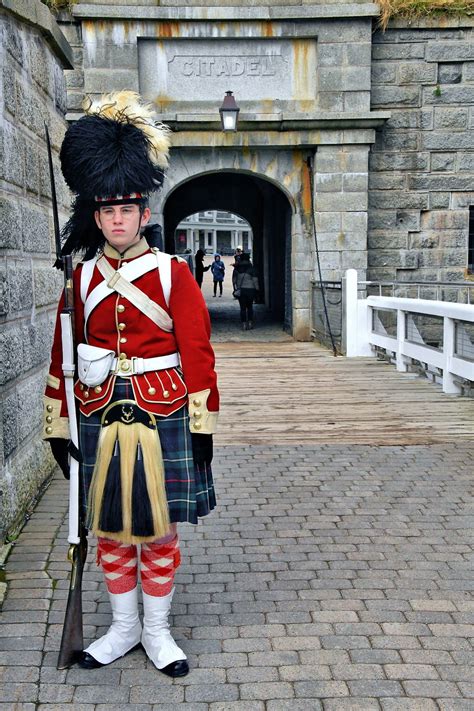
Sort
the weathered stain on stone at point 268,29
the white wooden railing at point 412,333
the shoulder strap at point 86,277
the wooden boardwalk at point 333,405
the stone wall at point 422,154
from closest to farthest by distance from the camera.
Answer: the shoulder strap at point 86,277 → the wooden boardwalk at point 333,405 → the white wooden railing at point 412,333 → the weathered stain on stone at point 268,29 → the stone wall at point 422,154

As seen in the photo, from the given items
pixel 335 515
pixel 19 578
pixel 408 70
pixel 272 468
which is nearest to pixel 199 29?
pixel 408 70

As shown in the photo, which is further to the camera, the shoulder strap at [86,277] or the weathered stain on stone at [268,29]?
the weathered stain on stone at [268,29]

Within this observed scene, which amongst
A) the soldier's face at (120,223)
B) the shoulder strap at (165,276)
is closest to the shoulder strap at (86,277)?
the soldier's face at (120,223)

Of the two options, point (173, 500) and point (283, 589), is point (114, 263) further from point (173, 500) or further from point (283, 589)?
point (283, 589)

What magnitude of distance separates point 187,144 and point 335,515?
9466 mm

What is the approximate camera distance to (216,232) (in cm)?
7638

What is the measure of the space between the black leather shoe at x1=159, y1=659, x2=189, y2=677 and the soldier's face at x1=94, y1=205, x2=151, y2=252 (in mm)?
1597

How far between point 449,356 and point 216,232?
69036mm

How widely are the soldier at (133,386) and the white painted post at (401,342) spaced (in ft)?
24.1

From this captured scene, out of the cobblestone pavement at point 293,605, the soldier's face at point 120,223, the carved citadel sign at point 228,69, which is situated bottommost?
the cobblestone pavement at point 293,605

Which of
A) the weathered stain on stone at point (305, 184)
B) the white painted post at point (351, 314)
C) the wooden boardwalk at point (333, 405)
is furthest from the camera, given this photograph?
the weathered stain on stone at point (305, 184)

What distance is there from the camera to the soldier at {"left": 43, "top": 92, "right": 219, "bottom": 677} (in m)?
2.94

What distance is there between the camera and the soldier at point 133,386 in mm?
2936

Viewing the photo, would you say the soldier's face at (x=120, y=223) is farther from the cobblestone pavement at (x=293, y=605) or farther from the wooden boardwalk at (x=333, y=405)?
the wooden boardwalk at (x=333, y=405)
